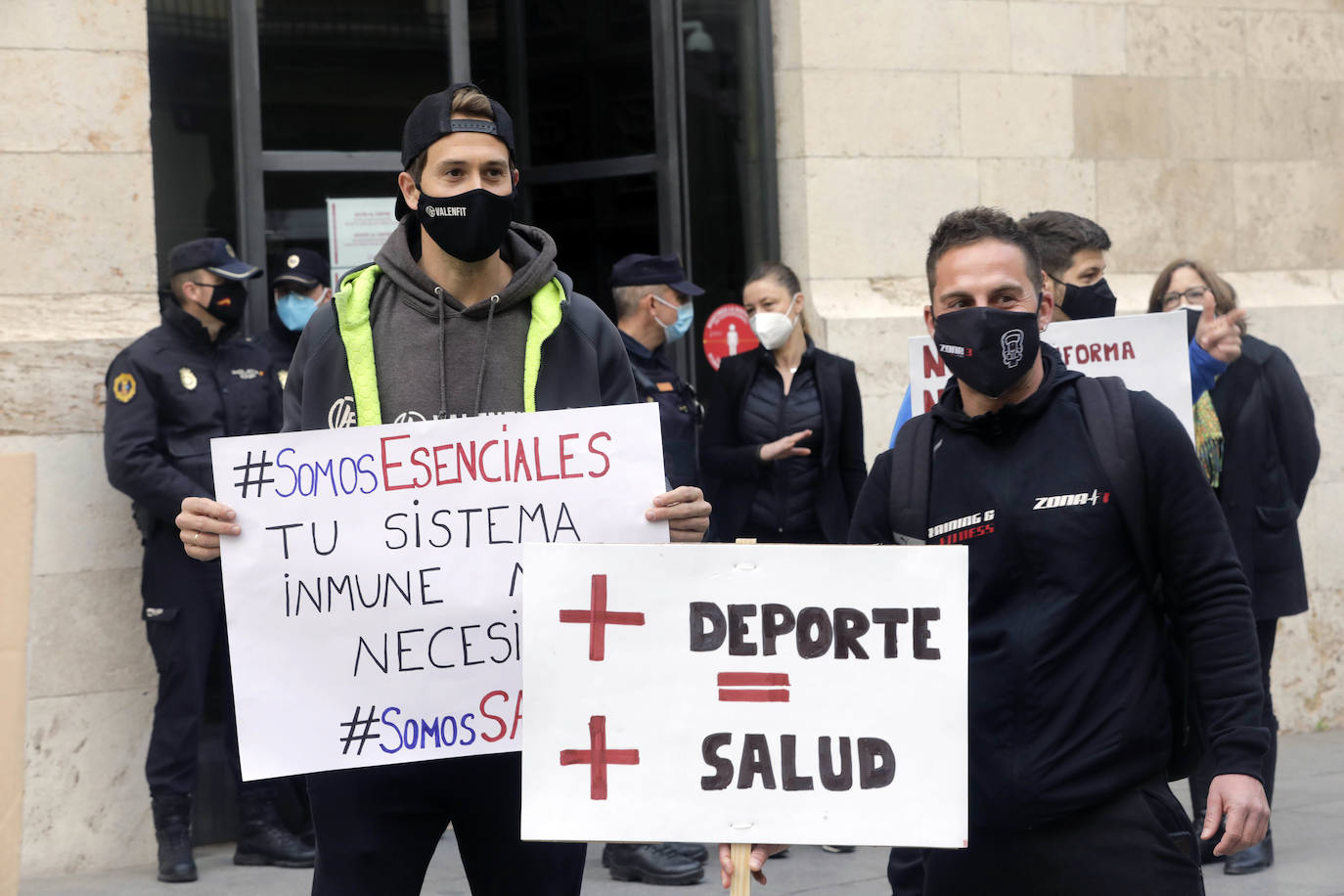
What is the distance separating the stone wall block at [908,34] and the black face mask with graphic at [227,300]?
2814 mm

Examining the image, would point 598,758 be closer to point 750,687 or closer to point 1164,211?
point 750,687

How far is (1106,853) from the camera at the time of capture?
2.95 metres

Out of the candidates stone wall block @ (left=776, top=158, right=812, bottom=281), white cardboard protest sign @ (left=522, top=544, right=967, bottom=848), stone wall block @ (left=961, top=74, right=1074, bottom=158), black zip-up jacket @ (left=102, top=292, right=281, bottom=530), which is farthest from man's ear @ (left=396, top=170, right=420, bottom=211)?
stone wall block @ (left=961, top=74, right=1074, bottom=158)

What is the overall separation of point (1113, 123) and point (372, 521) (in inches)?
248

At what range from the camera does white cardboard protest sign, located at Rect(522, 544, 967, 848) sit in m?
2.83

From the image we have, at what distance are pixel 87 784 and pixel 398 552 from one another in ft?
12.8

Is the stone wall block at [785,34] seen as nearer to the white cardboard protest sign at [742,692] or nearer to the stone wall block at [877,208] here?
the stone wall block at [877,208]

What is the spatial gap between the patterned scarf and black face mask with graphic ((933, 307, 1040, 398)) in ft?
10.8

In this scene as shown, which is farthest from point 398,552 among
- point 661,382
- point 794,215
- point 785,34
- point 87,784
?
point 785,34

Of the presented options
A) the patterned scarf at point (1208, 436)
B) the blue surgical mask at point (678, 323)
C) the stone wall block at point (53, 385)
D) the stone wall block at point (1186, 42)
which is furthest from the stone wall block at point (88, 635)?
the stone wall block at point (1186, 42)

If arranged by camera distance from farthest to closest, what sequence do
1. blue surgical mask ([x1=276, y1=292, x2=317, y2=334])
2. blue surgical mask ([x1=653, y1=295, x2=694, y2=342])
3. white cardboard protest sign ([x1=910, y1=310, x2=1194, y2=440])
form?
1. blue surgical mask ([x1=276, y1=292, x2=317, y2=334])
2. blue surgical mask ([x1=653, y1=295, x2=694, y2=342])
3. white cardboard protest sign ([x1=910, y1=310, x2=1194, y2=440])

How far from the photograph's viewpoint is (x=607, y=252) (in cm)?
838

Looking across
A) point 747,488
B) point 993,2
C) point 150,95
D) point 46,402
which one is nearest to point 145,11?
point 150,95

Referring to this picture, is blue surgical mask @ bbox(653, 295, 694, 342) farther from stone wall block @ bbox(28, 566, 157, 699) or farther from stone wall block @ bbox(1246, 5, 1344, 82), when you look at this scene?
stone wall block @ bbox(1246, 5, 1344, 82)
